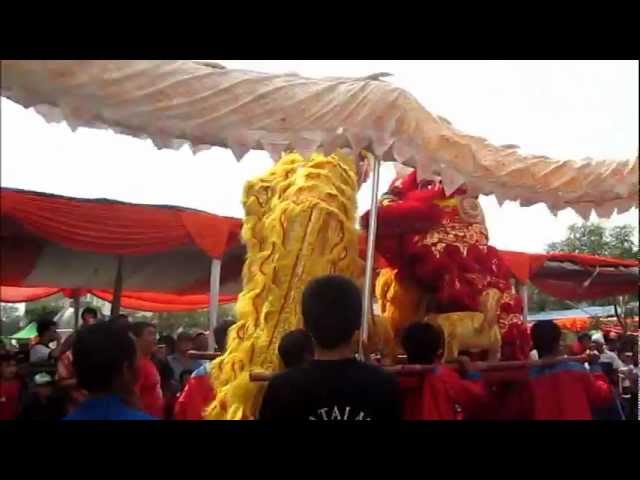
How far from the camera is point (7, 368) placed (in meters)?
A: 3.79

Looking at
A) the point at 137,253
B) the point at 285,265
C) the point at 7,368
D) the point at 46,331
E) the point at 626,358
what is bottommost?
the point at 7,368

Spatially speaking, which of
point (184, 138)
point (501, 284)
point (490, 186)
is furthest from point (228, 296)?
point (184, 138)

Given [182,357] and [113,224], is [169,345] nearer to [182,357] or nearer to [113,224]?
[182,357]

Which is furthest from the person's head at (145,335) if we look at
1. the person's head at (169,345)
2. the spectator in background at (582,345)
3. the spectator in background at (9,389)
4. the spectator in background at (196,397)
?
the spectator in background at (582,345)

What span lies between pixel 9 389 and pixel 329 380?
257 cm

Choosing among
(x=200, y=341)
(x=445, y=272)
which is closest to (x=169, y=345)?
(x=200, y=341)

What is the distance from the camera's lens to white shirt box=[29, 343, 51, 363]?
456 centimetres

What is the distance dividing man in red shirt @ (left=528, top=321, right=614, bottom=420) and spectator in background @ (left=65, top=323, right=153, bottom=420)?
1876 mm

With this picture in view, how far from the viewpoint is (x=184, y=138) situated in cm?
211

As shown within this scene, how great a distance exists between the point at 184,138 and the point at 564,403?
1.89 m

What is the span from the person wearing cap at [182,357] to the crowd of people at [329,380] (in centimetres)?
5

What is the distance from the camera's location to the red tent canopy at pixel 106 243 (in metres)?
4.65

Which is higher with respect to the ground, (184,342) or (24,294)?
(24,294)

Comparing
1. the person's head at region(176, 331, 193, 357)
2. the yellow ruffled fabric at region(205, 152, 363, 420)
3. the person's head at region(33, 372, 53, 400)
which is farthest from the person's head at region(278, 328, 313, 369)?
the person's head at region(176, 331, 193, 357)
